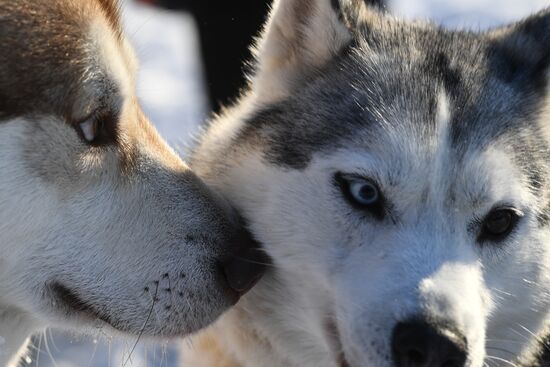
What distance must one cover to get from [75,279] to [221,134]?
89 centimetres

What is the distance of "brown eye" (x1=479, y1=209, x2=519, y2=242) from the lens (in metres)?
3.03

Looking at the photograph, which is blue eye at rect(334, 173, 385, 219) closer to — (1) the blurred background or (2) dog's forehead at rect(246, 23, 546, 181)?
(2) dog's forehead at rect(246, 23, 546, 181)

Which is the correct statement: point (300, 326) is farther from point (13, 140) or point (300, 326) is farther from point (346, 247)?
point (13, 140)

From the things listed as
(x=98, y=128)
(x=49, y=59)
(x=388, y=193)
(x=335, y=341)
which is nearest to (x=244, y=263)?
(x=335, y=341)

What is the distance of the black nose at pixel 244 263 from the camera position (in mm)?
3072

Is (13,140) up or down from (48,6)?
down

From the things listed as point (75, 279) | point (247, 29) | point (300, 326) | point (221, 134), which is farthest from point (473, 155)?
point (247, 29)

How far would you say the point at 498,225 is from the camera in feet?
9.97

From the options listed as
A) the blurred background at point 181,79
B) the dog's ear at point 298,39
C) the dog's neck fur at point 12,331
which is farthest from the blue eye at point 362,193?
the dog's neck fur at point 12,331

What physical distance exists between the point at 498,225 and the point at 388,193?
378 mm

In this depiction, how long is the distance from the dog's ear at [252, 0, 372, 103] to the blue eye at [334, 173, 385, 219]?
0.54 meters

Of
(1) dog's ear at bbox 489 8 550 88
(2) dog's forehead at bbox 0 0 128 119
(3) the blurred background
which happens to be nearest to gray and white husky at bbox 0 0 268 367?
(2) dog's forehead at bbox 0 0 128 119

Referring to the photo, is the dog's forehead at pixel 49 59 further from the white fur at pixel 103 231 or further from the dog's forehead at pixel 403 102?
the dog's forehead at pixel 403 102

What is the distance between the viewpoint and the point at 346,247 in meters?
2.97
